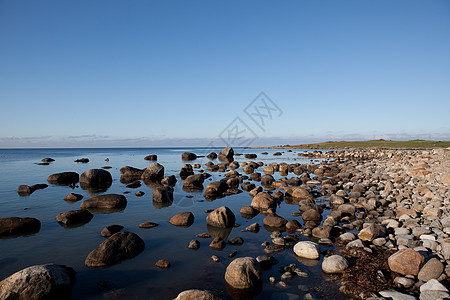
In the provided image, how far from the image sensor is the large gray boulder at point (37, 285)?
5793 millimetres

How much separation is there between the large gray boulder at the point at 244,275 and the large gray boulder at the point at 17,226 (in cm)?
956

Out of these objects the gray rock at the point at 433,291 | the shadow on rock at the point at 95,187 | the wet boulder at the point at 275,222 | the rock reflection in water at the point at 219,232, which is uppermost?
the gray rock at the point at 433,291

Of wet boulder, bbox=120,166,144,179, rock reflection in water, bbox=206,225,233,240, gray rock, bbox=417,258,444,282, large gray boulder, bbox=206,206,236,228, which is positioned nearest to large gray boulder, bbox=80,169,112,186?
wet boulder, bbox=120,166,144,179

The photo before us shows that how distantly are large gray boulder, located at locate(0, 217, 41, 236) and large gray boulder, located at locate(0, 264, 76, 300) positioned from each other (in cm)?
581

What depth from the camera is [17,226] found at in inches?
422

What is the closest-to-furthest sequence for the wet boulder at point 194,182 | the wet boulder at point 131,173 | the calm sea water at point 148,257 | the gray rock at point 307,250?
the calm sea water at point 148,257, the gray rock at point 307,250, the wet boulder at point 194,182, the wet boulder at point 131,173

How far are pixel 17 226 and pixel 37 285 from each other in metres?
6.60

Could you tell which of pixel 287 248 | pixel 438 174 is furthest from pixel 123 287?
pixel 438 174

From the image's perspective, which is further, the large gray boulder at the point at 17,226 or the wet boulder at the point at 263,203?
the wet boulder at the point at 263,203

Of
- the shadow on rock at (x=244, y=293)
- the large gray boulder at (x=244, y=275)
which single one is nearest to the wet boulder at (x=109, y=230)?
the large gray boulder at (x=244, y=275)

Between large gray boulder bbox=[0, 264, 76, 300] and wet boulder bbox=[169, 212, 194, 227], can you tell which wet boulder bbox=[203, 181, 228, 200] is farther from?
large gray boulder bbox=[0, 264, 76, 300]

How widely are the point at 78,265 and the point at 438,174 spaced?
65.4 feet

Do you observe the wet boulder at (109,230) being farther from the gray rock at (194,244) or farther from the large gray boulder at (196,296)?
the large gray boulder at (196,296)

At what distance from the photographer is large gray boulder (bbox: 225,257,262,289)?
644cm
